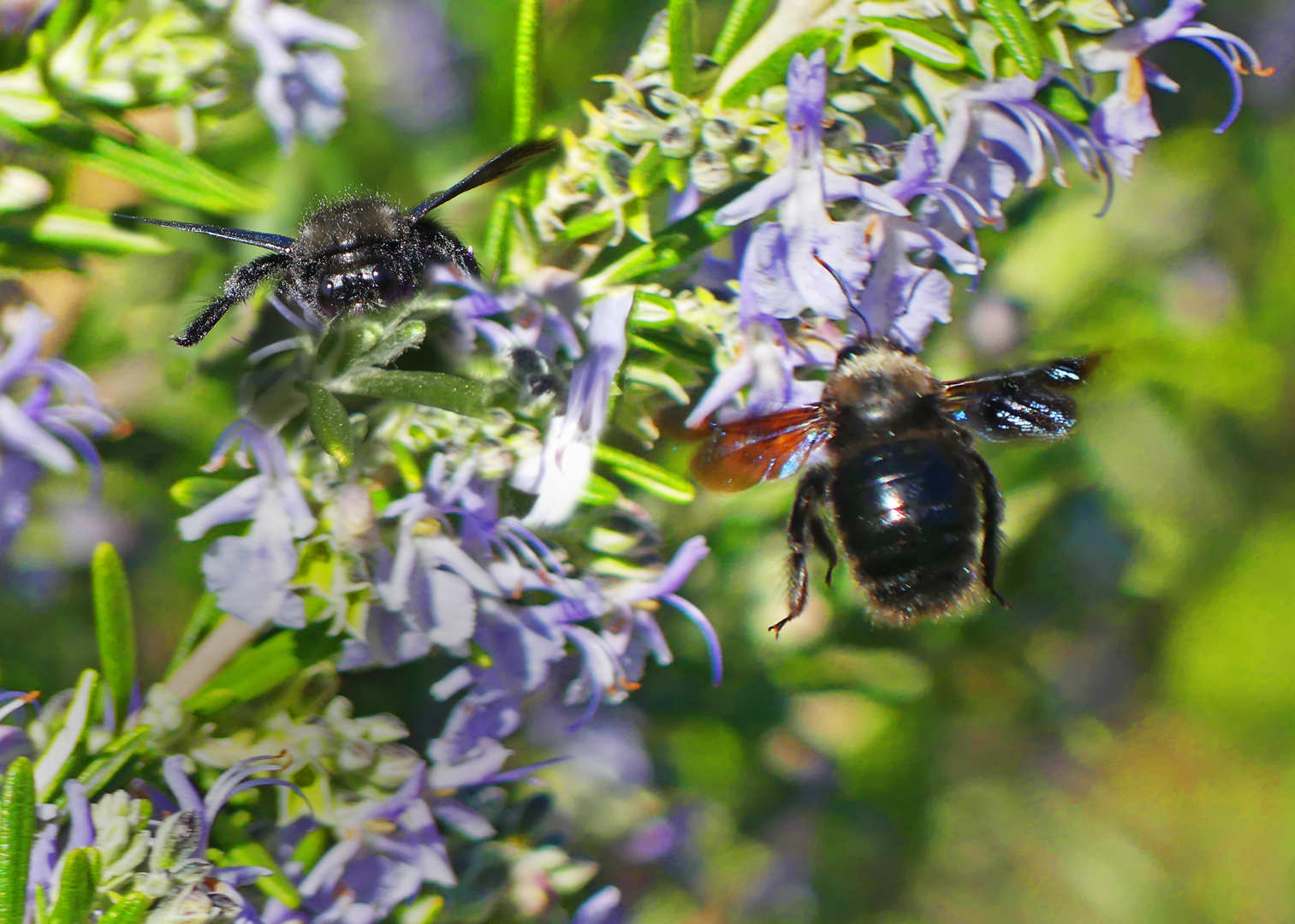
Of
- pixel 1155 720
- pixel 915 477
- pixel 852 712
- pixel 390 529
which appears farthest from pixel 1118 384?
pixel 1155 720

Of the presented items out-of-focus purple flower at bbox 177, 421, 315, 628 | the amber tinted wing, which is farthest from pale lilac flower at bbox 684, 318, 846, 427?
out-of-focus purple flower at bbox 177, 421, 315, 628

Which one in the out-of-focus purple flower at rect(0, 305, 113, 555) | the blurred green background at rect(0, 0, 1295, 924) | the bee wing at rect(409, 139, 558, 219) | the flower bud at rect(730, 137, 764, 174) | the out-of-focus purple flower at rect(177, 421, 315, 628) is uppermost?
the bee wing at rect(409, 139, 558, 219)

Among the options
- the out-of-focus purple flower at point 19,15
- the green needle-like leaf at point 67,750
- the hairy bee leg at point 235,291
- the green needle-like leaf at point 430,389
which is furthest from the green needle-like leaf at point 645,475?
the out-of-focus purple flower at point 19,15

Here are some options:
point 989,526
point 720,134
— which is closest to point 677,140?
point 720,134

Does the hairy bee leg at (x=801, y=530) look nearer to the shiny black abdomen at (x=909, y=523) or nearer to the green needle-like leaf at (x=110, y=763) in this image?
the shiny black abdomen at (x=909, y=523)

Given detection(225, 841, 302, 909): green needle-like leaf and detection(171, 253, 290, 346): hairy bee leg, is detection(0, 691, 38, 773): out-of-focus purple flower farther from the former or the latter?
detection(171, 253, 290, 346): hairy bee leg

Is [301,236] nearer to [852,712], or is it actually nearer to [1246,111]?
[852,712]

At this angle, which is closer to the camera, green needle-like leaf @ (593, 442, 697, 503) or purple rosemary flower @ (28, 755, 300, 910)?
purple rosemary flower @ (28, 755, 300, 910)
